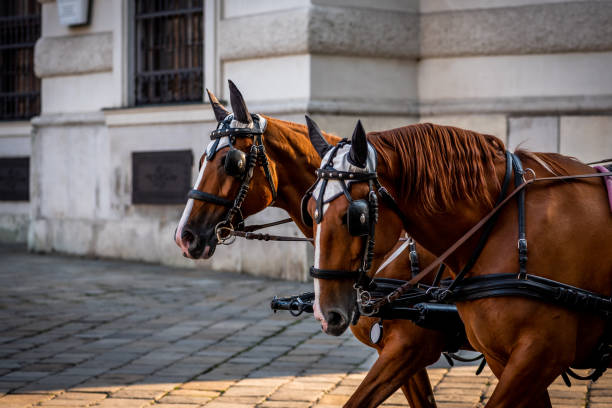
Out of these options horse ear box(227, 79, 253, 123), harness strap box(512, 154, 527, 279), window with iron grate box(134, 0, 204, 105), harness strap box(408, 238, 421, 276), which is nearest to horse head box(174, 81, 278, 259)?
horse ear box(227, 79, 253, 123)

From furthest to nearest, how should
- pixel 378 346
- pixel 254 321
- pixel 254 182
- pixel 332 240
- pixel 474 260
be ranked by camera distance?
pixel 254 321
pixel 254 182
pixel 378 346
pixel 474 260
pixel 332 240

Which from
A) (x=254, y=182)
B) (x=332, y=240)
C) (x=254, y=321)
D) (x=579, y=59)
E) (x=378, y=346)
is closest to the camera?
(x=332, y=240)

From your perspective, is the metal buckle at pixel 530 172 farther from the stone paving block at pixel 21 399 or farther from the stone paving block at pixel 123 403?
the stone paving block at pixel 21 399

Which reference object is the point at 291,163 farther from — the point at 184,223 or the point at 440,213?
the point at 440,213

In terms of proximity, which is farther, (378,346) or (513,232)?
(378,346)

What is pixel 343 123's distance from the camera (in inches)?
400

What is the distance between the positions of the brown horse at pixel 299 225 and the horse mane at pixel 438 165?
0.78m

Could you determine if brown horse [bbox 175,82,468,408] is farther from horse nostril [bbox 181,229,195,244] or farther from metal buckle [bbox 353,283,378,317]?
metal buckle [bbox 353,283,378,317]

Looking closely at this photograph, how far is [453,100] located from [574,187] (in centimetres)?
734

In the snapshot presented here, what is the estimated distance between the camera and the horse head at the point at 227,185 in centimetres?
420

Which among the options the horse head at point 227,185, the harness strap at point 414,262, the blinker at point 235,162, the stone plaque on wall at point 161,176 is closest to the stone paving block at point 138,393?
the horse head at point 227,185

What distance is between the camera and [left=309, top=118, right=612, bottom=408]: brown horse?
9.89 feet

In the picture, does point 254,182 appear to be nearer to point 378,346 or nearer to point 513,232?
point 378,346

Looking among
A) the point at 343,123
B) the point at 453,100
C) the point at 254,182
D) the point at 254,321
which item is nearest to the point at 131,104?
the point at 343,123
